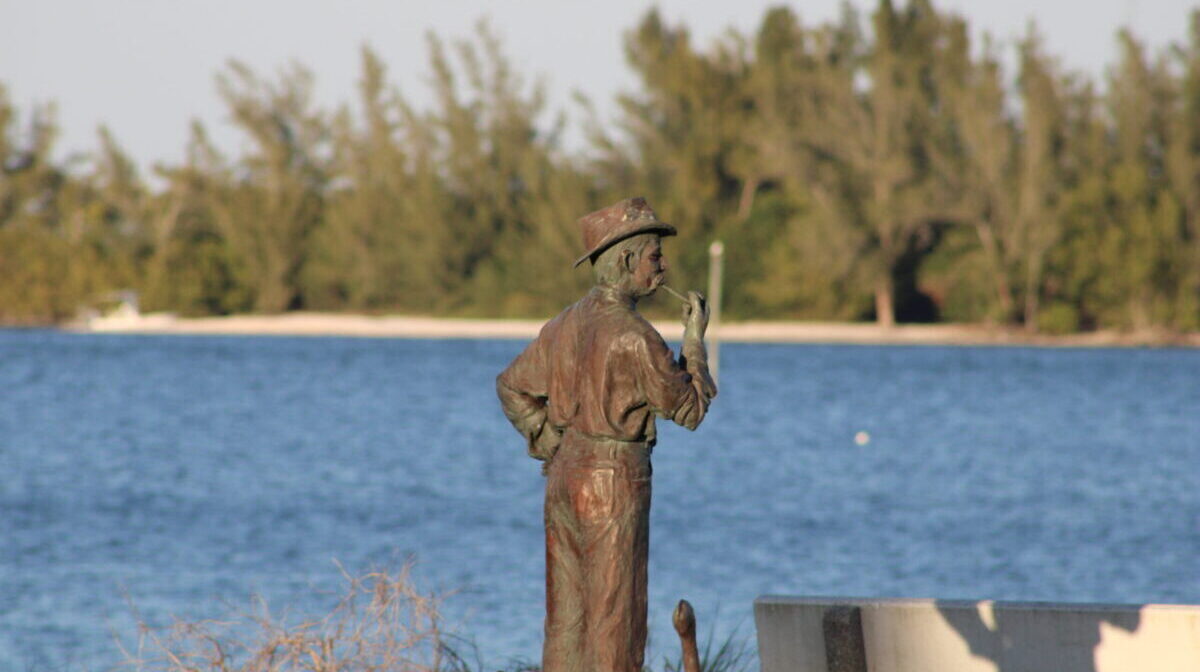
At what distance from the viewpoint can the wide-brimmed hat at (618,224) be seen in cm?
641

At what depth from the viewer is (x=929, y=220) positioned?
3046 inches

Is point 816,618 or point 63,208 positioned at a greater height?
point 63,208

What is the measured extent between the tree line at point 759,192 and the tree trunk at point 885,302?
0.48 ft

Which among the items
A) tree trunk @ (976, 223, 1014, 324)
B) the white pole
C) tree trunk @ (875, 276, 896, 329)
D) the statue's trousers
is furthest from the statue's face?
tree trunk @ (875, 276, 896, 329)

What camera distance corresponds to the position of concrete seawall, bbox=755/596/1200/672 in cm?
808

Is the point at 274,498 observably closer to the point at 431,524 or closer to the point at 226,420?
the point at 431,524

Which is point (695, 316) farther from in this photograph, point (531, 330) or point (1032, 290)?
point (531, 330)

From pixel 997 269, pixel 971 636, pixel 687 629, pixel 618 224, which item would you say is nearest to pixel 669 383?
pixel 618 224

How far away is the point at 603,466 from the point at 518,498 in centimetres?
2580

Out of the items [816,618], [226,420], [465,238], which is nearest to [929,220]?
[465,238]

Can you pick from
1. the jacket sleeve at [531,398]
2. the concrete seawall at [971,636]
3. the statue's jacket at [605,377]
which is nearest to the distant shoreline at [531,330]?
the concrete seawall at [971,636]

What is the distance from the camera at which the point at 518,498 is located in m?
32.0

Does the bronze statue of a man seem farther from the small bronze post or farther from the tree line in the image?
the tree line

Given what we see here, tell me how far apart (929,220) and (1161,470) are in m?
38.6
